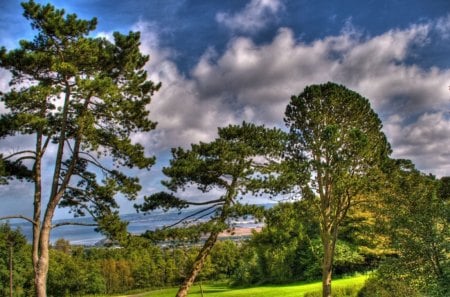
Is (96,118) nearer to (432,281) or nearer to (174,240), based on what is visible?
(174,240)

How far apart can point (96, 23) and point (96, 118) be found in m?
3.93

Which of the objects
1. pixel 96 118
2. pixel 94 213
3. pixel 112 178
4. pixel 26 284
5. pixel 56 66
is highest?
pixel 56 66

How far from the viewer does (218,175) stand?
2020 cm

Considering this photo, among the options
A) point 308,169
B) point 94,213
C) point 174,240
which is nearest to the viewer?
point 94,213

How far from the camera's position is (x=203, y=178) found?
20.2m

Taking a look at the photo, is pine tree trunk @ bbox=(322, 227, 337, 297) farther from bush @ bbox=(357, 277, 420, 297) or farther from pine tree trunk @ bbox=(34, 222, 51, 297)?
pine tree trunk @ bbox=(34, 222, 51, 297)

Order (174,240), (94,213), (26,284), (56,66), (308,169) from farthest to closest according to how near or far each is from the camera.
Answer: (26,284) → (308,169) → (174,240) → (94,213) → (56,66)

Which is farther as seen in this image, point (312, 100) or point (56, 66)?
point (312, 100)

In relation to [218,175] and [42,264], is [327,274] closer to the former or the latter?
[218,175]

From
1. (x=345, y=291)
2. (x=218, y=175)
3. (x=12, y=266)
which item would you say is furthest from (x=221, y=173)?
(x=12, y=266)

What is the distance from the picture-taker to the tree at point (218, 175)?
758 inches

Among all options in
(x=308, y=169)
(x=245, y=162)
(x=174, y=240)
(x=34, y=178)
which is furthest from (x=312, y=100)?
(x=34, y=178)

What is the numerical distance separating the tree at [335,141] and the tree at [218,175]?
4.24m

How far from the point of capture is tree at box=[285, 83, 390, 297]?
933 inches
